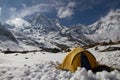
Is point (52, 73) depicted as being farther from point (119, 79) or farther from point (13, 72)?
point (119, 79)

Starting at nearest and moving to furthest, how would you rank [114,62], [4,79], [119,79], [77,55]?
1. [119,79]
2. [4,79]
3. [77,55]
4. [114,62]

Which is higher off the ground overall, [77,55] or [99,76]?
[77,55]

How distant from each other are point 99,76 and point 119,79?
3.73 ft

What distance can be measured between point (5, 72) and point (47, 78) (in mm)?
3996

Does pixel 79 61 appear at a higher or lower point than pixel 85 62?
higher

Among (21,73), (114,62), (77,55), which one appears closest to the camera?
(21,73)

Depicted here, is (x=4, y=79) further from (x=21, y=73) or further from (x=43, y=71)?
(x=43, y=71)

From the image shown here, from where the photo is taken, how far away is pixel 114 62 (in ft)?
65.7

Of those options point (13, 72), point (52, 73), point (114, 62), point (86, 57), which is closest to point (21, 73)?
point (13, 72)

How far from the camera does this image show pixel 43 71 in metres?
15.9

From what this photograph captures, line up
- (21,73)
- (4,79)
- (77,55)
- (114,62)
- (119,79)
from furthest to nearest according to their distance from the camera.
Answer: (114,62) < (77,55) < (21,73) < (4,79) < (119,79)

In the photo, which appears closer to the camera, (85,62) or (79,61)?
(79,61)

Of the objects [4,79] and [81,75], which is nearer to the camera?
[81,75]

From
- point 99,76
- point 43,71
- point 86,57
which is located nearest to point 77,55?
point 86,57
